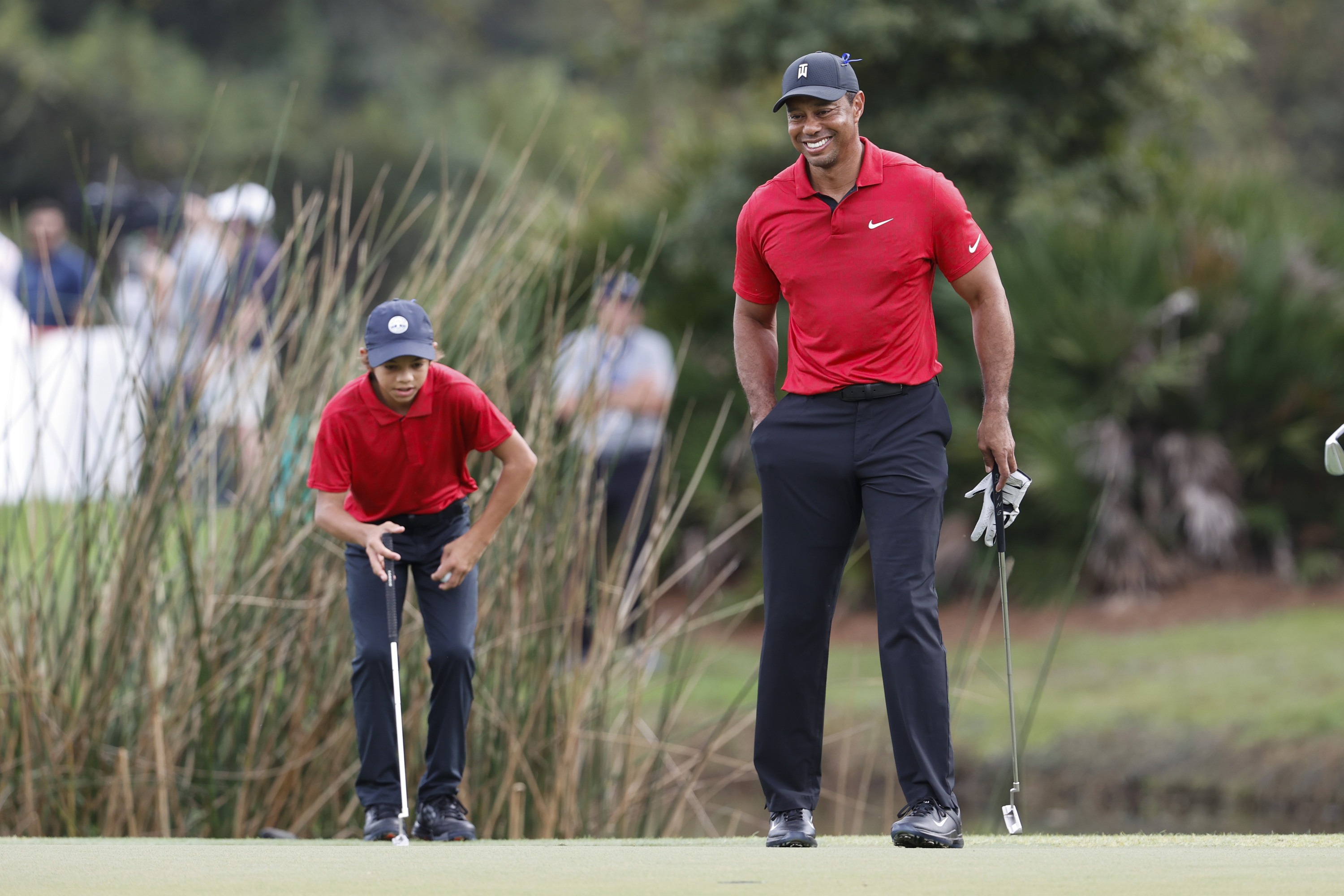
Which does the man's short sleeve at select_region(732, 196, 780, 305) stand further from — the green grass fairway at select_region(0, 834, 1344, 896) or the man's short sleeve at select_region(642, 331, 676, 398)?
the man's short sleeve at select_region(642, 331, 676, 398)

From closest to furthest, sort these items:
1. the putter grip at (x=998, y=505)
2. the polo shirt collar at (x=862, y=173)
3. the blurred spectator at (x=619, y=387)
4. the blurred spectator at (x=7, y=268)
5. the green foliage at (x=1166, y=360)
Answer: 1. the polo shirt collar at (x=862, y=173)
2. the putter grip at (x=998, y=505)
3. the blurred spectator at (x=619, y=387)
4. the green foliage at (x=1166, y=360)
5. the blurred spectator at (x=7, y=268)

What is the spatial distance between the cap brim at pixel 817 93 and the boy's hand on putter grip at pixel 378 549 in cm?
161

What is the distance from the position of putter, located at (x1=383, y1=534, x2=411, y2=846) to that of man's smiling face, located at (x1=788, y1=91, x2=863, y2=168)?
5.39ft

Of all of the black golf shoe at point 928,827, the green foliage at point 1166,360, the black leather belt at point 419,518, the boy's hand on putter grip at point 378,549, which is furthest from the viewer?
the green foliage at point 1166,360

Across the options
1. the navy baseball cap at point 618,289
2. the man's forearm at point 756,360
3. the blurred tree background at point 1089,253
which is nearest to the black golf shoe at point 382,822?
the man's forearm at point 756,360

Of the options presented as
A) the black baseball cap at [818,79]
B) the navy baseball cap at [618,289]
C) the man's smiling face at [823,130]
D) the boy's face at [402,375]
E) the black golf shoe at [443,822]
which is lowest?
the black golf shoe at [443,822]

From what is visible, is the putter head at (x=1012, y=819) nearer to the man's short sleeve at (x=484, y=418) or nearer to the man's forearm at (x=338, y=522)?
the man's short sleeve at (x=484, y=418)

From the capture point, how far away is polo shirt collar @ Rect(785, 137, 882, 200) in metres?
4.54

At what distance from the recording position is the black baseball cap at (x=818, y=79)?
4.48 metres

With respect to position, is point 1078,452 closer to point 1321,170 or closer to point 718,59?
point 718,59

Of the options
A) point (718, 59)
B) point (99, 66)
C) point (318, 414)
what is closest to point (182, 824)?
point (318, 414)

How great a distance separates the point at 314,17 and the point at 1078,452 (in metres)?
24.7

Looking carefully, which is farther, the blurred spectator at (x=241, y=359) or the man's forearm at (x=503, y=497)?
the blurred spectator at (x=241, y=359)

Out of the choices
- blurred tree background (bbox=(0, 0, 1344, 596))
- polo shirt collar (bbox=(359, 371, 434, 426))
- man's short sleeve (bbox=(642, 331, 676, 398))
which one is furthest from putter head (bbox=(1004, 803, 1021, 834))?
blurred tree background (bbox=(0, 0, 1344, 596))
